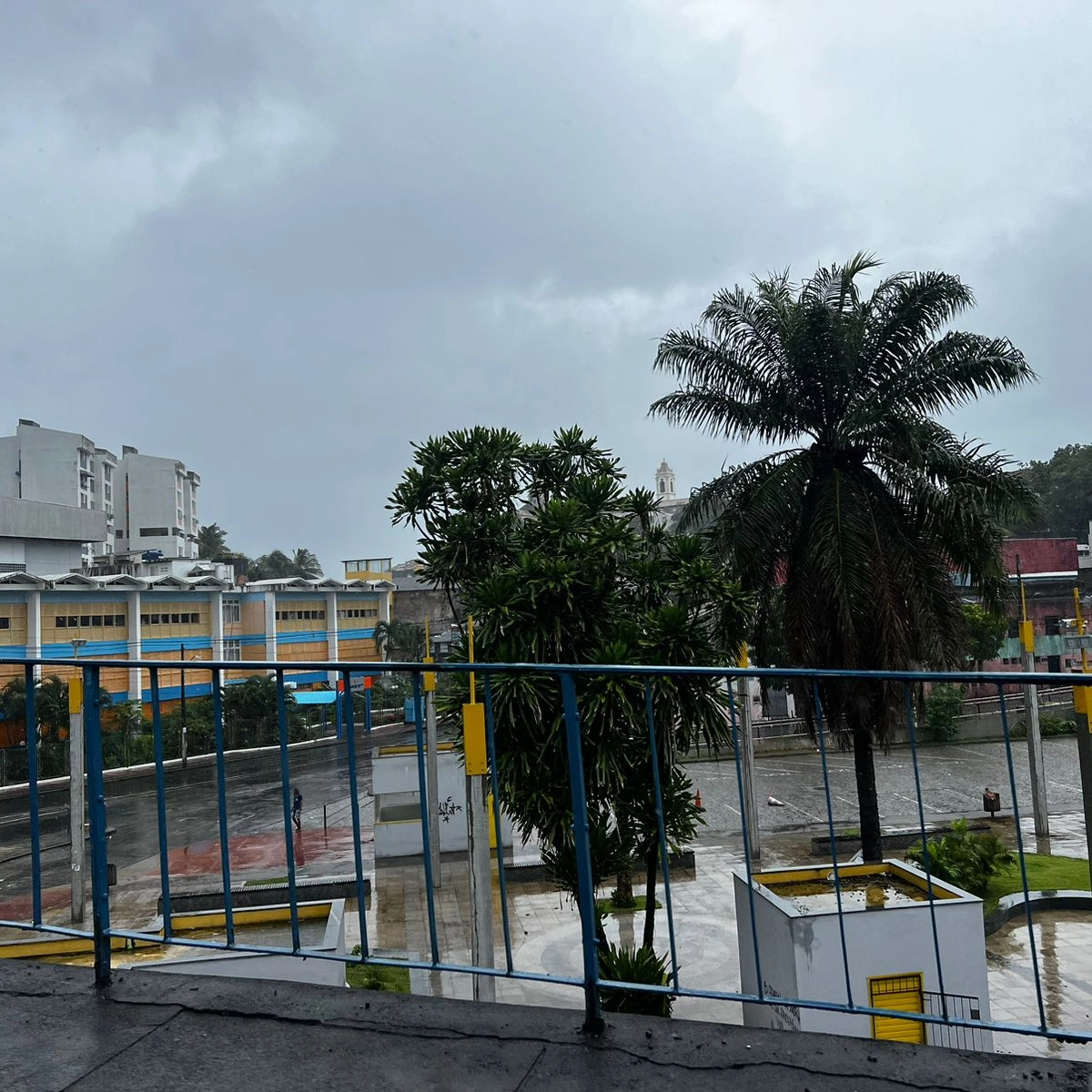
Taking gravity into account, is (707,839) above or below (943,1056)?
below

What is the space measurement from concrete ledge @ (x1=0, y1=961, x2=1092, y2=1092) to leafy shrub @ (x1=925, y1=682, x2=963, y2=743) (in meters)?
34.4

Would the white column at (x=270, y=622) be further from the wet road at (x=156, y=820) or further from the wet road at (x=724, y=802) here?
the wet road at (x=724, y=802)

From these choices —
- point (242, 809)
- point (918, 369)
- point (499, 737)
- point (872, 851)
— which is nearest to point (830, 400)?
point (918, 369)

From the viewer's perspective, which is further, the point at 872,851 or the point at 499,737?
A: the point at 872,851

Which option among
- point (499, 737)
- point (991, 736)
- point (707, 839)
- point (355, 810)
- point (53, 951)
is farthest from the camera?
point (991, 736)

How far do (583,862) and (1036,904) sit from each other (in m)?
13.7

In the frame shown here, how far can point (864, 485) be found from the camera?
1675 cm

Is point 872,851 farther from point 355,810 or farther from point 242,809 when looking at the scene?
point 242,809

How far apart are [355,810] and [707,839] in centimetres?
2121

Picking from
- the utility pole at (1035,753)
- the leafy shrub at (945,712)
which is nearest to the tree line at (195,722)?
the utility pole at (1035,753)

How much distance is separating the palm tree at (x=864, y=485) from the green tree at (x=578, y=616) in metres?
3.41

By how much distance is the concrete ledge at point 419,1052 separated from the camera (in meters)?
2.40

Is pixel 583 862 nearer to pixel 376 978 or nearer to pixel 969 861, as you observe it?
pixel 376 978

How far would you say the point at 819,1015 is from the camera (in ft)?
25.9
